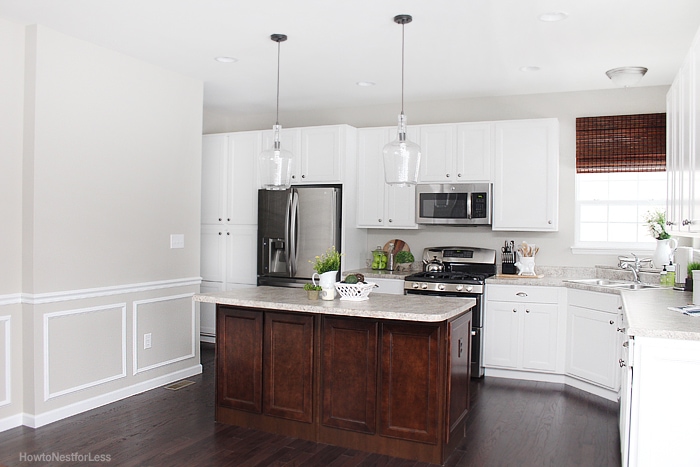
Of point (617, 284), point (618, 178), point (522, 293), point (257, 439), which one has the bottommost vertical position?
point (257, 439)

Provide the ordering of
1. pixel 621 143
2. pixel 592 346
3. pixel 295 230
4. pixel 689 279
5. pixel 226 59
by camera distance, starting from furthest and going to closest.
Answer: pixel 295 230 → pixel 621 143 → pixel 592 346 → pixel 226 59 → pixel 689 279

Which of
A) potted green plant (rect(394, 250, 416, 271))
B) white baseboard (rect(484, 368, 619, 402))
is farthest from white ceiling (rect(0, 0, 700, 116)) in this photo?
white baseboard (rect(484, 368, 619, 402))

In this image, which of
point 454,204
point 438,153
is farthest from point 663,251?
point 438,153

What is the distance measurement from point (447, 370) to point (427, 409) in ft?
0.79

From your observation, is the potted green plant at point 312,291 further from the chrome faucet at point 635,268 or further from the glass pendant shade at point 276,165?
the chrome faucet at point 635,268

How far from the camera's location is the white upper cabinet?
20.2 feet

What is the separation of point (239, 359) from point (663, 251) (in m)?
3.40

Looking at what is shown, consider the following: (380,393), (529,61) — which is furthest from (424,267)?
(380,393)

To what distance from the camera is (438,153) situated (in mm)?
5645

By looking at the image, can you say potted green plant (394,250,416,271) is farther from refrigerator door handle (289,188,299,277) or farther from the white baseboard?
the white baseboard

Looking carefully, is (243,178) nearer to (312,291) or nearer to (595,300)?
(312,291)

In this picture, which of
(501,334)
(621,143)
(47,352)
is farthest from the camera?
(621,143)

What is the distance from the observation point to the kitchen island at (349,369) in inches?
132

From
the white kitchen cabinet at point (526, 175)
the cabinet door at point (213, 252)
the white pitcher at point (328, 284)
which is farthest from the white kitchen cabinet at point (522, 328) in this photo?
the cabinet door at point (213, 252)
